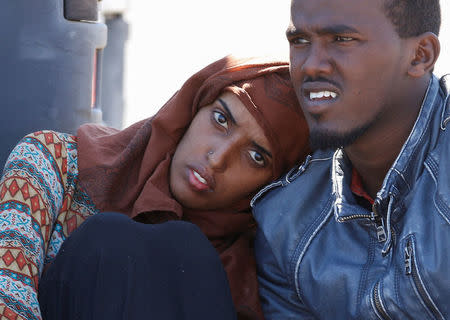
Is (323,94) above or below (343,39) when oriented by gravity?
below

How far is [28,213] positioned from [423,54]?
1.40 metres

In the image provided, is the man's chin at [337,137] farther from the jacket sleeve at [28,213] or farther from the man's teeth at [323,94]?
the jacket sleeve at [28,213]

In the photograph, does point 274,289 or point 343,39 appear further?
point 274,289

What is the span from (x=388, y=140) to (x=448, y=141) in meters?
0.26

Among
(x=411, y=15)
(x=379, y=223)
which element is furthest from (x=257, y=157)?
(x=411, y=15)

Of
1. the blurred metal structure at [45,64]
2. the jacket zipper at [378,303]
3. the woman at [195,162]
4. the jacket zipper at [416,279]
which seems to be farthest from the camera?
the blurred metal structure at [45,64]

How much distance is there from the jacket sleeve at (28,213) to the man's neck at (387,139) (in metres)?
1.06

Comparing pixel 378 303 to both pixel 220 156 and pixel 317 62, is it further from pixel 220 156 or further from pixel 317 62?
pixel 220 156

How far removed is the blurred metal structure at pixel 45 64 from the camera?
3266 millimetres

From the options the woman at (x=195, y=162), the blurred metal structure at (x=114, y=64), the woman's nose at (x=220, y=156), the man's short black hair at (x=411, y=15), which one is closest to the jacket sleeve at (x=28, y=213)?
the woman at (x=195, y=162)

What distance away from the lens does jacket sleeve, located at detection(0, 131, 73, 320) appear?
2688 mm

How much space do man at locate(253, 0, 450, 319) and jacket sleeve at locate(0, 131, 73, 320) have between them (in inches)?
30.9

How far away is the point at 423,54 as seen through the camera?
2.79 m

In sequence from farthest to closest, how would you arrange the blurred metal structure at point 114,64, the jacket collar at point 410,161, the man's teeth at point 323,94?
the blurred metal structure at point 114,64 → the man's teeth at point 323,94 → the jacket collar at point 410,161
